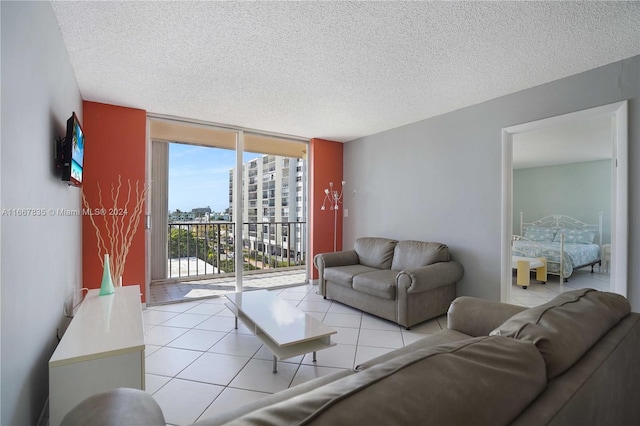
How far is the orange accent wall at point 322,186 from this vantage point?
16.1 feet

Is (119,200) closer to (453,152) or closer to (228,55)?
(228,55)

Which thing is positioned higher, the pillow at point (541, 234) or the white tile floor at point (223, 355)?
the pillow at point (541, 234)

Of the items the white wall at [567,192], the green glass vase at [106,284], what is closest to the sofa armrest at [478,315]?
the green glass vase at [106,284]

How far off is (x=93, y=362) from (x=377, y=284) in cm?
246

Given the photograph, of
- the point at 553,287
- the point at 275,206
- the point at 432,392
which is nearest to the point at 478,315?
the point at 432,392

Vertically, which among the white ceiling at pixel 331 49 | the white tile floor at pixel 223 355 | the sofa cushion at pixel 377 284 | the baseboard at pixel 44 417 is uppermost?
the white ceiling at pixel 331 49

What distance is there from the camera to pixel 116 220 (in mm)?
3326

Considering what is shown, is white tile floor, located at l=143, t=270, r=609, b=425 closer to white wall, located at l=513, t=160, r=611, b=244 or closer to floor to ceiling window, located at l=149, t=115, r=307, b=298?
floor to ceiling window, located at l=149, t=115, r=307, b=298

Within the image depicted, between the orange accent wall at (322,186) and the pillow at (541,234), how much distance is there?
4308mm

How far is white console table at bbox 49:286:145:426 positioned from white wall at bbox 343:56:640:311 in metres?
3.30

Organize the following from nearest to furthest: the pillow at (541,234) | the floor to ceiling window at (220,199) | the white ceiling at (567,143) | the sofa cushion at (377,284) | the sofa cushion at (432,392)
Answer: the sofa cushion at (432,392) → the sofa cushion at (377,284) → the white ceiling at (567,143) → the floor to ceiling window at (220,199) → the pillow at (541,234)

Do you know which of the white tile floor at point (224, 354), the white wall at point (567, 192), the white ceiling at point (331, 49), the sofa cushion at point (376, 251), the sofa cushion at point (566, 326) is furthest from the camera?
the white wall at point (567, 192)

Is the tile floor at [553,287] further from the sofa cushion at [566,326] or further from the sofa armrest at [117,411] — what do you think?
the sofa armrest at [117,411]

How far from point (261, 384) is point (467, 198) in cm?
291
